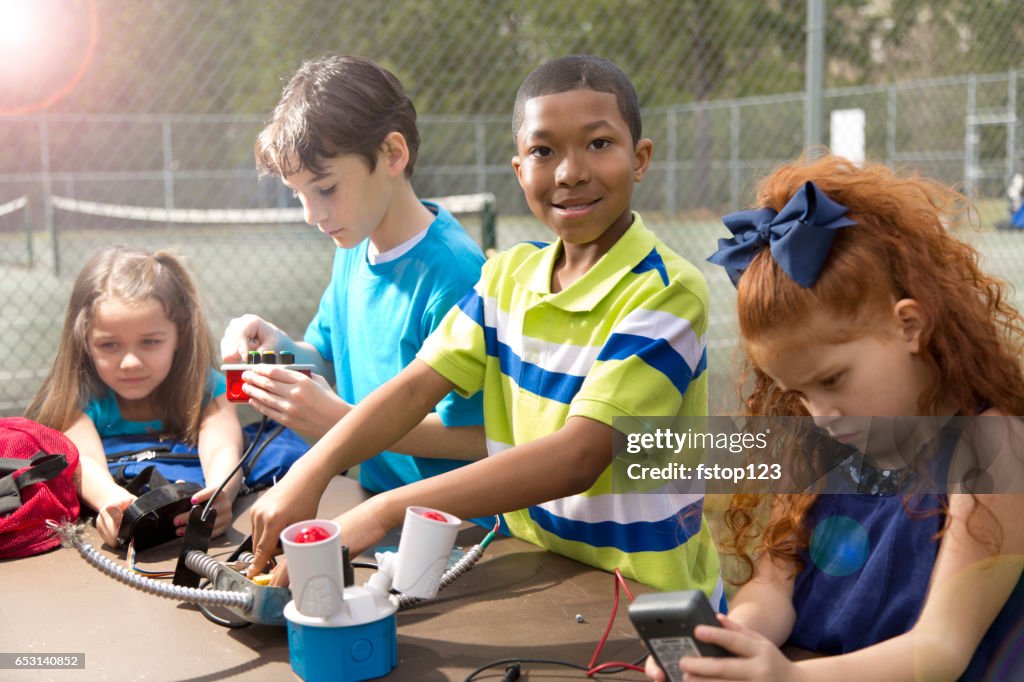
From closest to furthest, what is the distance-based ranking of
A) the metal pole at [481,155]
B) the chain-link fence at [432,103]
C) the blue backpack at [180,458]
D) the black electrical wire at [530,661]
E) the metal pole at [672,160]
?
the black electrical wire at [530,661]
the blue backpack at [180,458]
the chain-link fence at [432,103]
the metal pole at [481,155]
the metal pole at [672,160]

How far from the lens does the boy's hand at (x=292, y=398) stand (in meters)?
1.67

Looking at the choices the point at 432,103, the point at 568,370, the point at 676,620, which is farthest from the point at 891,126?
the point at 676,620

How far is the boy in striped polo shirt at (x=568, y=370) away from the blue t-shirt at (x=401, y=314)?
21cm

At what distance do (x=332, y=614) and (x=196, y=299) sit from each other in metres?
1.42

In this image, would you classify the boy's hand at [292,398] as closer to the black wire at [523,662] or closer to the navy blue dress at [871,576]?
the black wire at [523,662]

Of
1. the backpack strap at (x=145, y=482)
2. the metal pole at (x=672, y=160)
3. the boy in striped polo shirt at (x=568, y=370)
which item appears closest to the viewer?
the boy in striped polo shirt at (x=568, y=370)

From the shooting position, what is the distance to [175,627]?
1.36 metres

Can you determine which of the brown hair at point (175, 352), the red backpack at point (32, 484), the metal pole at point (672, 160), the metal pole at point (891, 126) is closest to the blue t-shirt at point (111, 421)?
the brown hair at point (175, 352)

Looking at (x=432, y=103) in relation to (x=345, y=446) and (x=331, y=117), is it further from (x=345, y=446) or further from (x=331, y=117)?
(x=345, y=446)

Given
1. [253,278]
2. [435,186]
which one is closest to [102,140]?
[253,278]

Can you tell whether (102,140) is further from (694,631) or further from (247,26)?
(694,631)

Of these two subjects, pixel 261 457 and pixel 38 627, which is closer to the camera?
pixel 38 627

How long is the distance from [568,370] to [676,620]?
0.72m

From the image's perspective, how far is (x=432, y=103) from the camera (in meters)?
7.18
